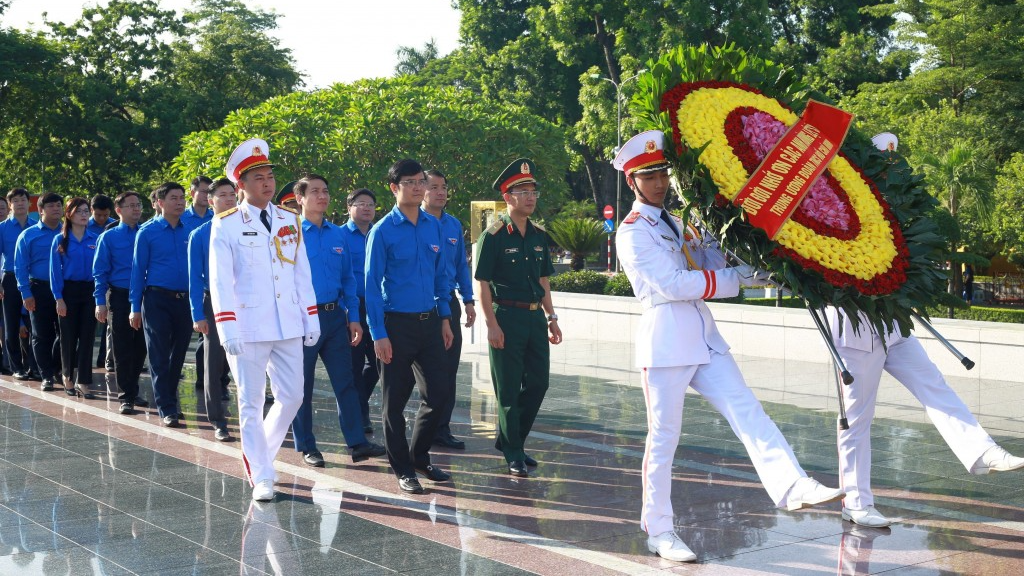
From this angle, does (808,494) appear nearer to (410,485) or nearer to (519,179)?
(410,485)

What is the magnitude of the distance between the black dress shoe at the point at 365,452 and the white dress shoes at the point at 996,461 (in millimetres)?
3990

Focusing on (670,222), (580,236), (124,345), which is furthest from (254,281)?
(580,236)

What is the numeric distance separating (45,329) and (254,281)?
634 cm

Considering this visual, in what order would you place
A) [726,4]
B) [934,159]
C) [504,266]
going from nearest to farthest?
[504,266] → [934,159] → [726,4]

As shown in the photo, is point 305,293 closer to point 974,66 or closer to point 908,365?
point 908,365

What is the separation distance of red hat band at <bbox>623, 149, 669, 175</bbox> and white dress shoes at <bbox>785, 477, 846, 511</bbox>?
1584mm

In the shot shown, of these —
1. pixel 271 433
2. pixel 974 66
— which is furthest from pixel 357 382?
pixel 974 66

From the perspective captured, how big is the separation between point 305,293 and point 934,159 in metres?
20.4

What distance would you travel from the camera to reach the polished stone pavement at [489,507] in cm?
546

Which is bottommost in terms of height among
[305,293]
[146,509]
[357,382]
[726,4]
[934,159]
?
[146,509]

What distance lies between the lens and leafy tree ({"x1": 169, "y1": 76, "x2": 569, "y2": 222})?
29156 mm

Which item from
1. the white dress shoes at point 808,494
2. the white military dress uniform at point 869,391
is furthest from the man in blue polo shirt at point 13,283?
the white dress shoes at point 808,494

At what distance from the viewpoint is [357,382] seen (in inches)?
370

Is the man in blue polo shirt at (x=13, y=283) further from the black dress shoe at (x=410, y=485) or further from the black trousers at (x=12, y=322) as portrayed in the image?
the black dress shoe at (x=410, y=485)
